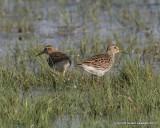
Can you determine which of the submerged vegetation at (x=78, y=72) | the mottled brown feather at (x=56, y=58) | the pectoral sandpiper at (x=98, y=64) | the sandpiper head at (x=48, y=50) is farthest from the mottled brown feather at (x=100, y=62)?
the sandpiper head at (x=48, y=50)

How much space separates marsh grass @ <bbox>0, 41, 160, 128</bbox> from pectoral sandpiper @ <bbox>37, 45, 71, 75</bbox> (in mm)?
141

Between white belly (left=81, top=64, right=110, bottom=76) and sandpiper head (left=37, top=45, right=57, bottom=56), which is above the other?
sandpiper head (left=37, top=45, right=57, bottom=56)

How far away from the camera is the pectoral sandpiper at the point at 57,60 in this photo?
35.7 feet

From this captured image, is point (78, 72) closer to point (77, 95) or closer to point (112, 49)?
point (112, 49)

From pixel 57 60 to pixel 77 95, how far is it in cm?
253

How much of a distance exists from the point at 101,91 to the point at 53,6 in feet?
24.1

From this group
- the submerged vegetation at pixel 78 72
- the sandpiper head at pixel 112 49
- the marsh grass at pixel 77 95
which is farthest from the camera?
the sandpiper head at pixel 112 49

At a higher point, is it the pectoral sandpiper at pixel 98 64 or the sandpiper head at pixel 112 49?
the sandpiper head at pixel 112 49

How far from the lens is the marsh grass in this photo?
26.0 feet

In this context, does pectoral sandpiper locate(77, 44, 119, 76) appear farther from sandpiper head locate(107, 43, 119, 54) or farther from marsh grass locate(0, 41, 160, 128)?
sandpiper head locate(107, 43, 119, 54)

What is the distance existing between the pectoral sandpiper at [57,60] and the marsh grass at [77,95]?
0.14 meters

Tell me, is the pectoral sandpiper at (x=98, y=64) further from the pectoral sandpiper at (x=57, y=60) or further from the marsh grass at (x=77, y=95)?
the pectoral sandpiper at (x=57, y=60)

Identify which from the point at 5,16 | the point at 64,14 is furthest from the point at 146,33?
the point at 5,16

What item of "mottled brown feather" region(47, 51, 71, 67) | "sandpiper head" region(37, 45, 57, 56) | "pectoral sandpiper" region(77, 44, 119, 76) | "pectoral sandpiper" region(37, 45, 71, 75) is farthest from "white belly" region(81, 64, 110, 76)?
"sandpiper head" region(37, 45, 57, 56)
